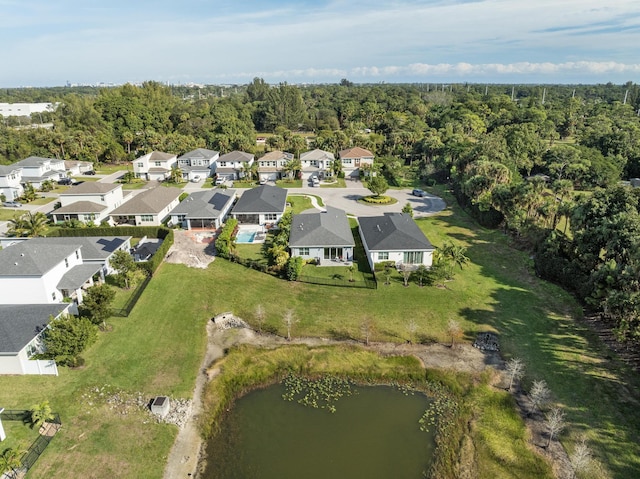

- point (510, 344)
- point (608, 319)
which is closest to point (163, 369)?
point (510, 344)

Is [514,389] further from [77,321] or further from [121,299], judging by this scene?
[121,299]

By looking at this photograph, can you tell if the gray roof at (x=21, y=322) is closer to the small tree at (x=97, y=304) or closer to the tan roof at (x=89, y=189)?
the small tree at (x=97, y=304)

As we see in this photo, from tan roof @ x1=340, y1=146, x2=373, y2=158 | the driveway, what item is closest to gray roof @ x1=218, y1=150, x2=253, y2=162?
the driveway

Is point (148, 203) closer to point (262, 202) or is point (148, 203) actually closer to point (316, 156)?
point (262, 202)

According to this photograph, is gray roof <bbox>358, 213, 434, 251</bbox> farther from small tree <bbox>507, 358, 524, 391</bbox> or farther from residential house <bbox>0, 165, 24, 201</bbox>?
residential house <bbox>0, 165, 24, 201</bbox>

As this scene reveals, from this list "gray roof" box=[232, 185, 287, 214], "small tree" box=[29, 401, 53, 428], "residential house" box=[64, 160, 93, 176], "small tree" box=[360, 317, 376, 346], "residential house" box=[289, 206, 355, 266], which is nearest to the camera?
"small tree" box=[29, 401, 53, 428]

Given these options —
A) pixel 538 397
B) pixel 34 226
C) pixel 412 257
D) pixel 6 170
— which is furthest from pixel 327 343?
pixel 6 170
